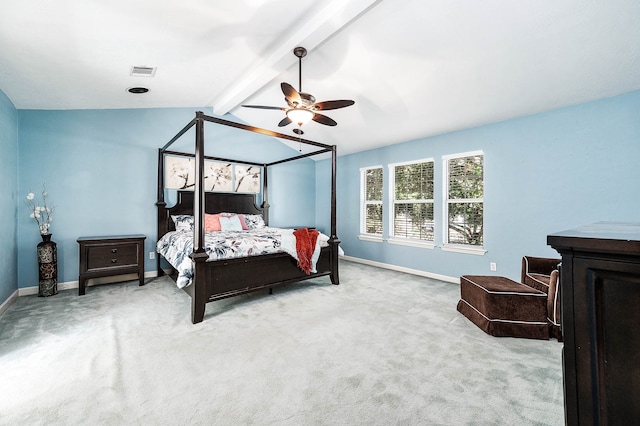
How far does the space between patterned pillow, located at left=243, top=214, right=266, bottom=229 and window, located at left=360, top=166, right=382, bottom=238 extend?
202cm

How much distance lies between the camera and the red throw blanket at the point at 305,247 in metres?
3.73

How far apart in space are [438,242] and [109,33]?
4.68 meters

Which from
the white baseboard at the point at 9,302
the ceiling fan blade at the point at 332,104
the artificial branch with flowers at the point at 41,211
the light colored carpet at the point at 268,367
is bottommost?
the light colored carpet at the point at 268,367

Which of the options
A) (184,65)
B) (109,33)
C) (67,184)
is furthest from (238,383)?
(67,184)

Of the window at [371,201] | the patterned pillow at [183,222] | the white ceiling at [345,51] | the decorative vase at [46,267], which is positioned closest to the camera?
the white ceiling at [345,51]

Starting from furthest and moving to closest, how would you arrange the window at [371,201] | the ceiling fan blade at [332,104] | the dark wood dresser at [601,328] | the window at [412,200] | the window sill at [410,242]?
1. the window at [371,201]
2. the window at [412,200]
3. the window sill at [410,242]
4. the ceiling fan blade at [332,104]
5. the dark wood dresser at [601,328]

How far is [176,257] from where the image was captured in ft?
11.2

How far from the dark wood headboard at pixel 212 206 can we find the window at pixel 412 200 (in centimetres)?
260

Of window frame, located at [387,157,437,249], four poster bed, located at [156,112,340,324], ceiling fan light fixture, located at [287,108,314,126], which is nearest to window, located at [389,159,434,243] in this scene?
window frame, located at [387,157,437,249]

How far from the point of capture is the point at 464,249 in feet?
13.8

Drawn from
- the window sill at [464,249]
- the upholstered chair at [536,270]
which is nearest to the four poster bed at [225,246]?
the window sill at [464,249]

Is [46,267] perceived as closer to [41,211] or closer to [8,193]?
[41,211]

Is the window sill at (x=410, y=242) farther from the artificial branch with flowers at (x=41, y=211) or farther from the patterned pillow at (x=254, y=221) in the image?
the artificial branch with flowers at (x=41, y=211)

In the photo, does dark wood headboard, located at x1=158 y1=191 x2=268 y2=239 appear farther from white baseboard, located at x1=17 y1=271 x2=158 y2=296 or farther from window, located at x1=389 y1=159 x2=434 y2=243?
window, located at x1=389 y1=159 x2=434 y2=243
